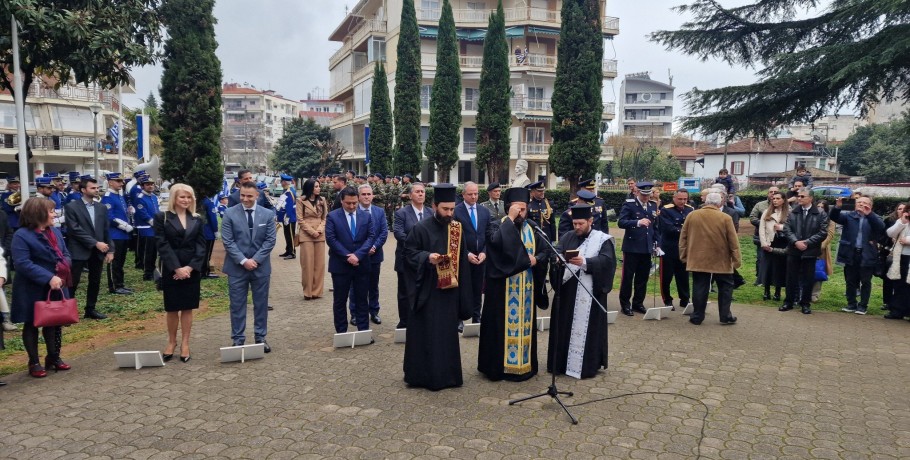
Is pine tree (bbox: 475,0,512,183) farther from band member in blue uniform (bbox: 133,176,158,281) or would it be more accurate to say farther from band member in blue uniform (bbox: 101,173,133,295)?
band member in blue uniform (bbox: 101,173,133,295)

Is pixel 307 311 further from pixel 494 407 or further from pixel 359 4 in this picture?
pixel 359 4

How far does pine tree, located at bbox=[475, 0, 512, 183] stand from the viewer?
32062 millimetres

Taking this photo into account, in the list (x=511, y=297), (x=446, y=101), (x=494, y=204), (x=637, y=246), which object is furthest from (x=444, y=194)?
(x=446, y=101)

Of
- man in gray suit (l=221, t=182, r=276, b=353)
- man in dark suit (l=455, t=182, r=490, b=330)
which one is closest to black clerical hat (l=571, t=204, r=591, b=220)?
man in dark suit (l=455, t=182, r=490, b=330)

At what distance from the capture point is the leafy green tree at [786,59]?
1692 centimetres

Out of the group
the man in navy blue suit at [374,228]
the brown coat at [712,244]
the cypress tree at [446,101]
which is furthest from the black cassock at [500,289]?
the cypress tree at [446,101]

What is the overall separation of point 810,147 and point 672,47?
50736 mm

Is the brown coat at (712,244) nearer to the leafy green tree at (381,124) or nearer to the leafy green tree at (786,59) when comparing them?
the leafy green tree at (786,59)

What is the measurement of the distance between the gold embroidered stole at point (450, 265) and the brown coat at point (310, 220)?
468cm

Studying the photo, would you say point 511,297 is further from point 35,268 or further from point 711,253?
point 35,268

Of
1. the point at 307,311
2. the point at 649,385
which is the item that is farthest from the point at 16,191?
the point at 649,385

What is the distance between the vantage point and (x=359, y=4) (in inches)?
1847

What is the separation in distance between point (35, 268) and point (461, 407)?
14.1 feet

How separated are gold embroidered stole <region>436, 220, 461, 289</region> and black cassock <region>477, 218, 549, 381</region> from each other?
0.33 meters
